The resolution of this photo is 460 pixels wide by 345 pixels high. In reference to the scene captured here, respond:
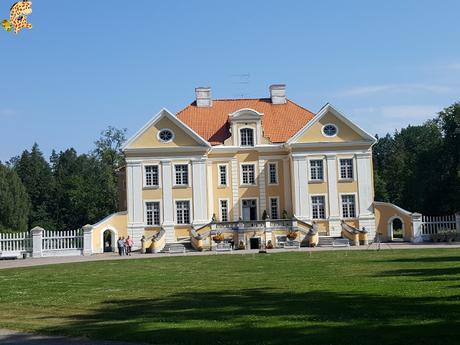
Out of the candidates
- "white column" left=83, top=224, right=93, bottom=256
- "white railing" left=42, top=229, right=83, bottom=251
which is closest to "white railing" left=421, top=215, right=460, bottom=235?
"white column" left=83, top=224, right=93, bottom=256

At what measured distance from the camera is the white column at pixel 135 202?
45.3 m

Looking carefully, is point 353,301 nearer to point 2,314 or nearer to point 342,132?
point 2,314

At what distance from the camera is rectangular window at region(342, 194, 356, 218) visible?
45.8 m

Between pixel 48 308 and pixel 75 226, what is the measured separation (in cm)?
7600

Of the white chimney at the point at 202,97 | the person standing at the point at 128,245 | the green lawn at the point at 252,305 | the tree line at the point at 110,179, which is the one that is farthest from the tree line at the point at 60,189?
the green lawn at the point at 252,305

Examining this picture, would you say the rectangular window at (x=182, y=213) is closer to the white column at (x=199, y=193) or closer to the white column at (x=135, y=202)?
the white column at (x=199, y=193)

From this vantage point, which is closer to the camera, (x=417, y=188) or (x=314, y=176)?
(x=314, y=176)

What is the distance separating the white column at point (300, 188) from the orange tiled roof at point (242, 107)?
114 inches

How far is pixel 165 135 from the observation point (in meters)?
46.0

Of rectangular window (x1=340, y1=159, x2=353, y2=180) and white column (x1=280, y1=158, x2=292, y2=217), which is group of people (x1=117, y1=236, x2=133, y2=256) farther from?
rectangular window (x1=340, y1=159, x2=353, y2=180)

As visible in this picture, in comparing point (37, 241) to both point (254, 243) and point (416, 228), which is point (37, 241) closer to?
point (254, 243)

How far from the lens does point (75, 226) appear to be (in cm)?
8800

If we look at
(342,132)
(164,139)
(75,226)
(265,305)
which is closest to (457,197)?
(342,132)

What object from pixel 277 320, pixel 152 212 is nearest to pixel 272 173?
pixel 152 212
